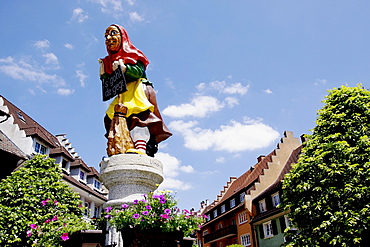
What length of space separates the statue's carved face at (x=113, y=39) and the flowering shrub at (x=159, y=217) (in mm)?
6597

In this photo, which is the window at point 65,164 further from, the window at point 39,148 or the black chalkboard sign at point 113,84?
the black chalkboard sign at point 113,84

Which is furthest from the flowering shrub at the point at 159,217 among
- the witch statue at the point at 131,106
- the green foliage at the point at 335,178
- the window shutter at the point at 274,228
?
the window shutter at the point at 274,228

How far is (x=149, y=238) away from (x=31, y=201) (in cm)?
975

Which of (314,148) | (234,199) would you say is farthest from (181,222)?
(234,199)

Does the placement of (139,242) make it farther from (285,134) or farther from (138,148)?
(285,134)

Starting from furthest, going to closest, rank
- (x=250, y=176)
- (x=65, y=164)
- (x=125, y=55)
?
(x=250, y=176)
(x=65, y=164)
(x=125, y=55)

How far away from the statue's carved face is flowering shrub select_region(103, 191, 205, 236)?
21.6 feet

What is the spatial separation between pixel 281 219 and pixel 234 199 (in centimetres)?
1095

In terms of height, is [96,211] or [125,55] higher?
[125,55]

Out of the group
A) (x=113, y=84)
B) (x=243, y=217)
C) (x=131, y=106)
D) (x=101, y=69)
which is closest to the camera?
(x=131, y=106)

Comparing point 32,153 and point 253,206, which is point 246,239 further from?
point 32,153

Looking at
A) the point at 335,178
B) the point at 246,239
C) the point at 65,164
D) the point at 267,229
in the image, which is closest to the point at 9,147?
the point at 65,164

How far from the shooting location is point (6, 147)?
21.3m

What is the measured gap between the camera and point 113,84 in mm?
10312
